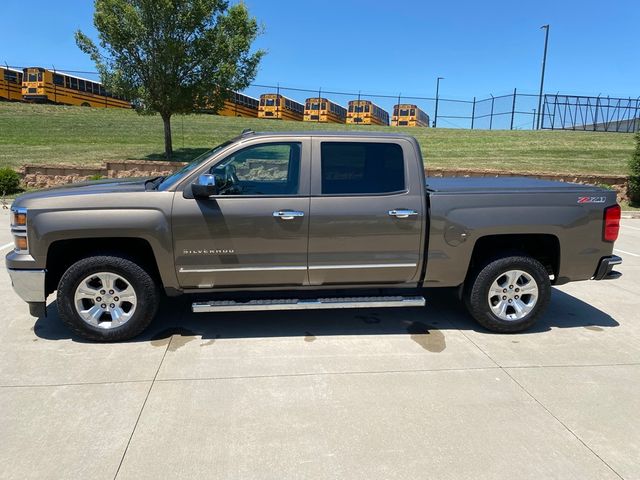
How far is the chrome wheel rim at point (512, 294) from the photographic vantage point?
484cm

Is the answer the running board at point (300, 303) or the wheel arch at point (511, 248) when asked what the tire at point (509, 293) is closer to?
the wheel arch at point (511, 248)

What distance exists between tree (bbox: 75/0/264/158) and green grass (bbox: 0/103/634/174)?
2.28 metres

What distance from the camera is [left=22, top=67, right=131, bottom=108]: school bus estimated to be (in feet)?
99.6

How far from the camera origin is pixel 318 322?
513 cm

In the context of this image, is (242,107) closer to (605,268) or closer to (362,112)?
(362,112)

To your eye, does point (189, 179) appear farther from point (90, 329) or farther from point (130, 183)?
point (90, 329)

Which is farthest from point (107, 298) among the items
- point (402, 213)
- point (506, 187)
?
point (506, 187)

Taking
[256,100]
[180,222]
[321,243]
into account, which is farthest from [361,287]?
[256,100]

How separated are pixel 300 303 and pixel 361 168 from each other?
1390 mm

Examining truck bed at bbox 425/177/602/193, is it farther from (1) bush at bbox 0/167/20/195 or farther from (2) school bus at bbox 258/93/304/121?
(2) school bus at bbox 258/93/304/121

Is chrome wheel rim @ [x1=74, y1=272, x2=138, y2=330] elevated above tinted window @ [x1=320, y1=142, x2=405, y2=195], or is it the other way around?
tinted window @ [x1=320, y1=142, x2=405, y2=195]

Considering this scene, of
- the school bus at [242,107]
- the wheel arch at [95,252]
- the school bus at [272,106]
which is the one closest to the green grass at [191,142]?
the school bus at [242,107]

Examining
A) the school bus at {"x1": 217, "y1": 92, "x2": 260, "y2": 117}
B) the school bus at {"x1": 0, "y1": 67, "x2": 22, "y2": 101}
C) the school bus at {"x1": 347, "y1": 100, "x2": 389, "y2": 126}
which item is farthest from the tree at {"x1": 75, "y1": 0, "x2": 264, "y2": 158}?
the school bus at {"x1": 347, "y1": 100, "x2": 389, "y2": 126}

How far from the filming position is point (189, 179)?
4387 millimetres
